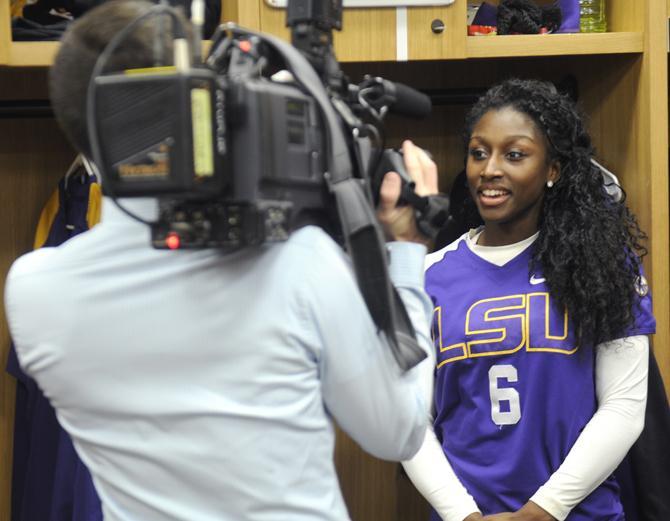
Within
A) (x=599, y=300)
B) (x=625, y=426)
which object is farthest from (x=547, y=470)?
(x=599, y=300)

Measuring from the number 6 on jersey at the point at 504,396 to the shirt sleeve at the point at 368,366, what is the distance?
710 mm

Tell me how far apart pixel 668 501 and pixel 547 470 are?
12.6 inches

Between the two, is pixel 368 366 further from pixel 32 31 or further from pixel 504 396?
pixel 32 31

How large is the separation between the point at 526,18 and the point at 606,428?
3.16 ft

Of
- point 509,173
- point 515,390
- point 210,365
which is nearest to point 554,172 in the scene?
point 509,173

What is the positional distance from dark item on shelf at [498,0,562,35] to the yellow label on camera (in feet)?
4.96

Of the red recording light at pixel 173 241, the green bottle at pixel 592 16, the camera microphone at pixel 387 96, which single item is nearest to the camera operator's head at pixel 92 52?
the red recording light at pixel 173 241

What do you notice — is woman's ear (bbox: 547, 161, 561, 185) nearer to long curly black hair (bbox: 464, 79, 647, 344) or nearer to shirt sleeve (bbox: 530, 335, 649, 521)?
long curly black hair (bbox: 464, 79, 647, 344)

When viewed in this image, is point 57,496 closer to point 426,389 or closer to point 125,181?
point 426,389

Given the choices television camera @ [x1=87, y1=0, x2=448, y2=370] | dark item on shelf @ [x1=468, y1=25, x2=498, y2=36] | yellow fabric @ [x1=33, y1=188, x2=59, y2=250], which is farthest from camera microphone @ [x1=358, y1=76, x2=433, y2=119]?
yellow fabric @ [x1=33, y1=188, x2=59, y2=250]

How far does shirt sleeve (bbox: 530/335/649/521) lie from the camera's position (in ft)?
5.85

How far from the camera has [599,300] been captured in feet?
6.02

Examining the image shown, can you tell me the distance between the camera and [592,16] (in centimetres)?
236

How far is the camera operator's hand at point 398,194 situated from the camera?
1.15 metres
